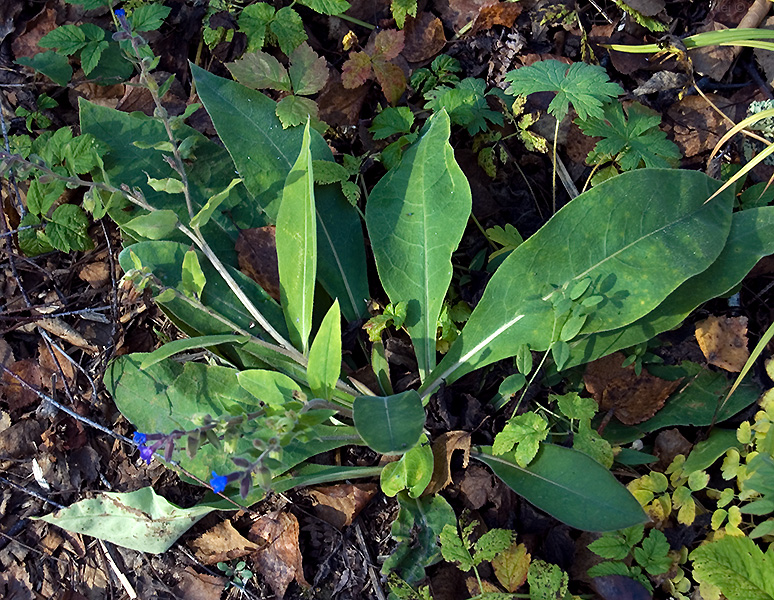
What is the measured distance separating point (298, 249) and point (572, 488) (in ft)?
3.72

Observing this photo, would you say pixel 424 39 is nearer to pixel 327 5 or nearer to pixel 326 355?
pixel 327 5

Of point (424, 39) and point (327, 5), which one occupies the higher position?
point (327, 5)

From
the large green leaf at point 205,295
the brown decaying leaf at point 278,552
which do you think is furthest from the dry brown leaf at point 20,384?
the brown decaying leaf at point 278,552

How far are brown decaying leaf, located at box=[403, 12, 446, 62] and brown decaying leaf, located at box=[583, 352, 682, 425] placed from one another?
56.1 inches

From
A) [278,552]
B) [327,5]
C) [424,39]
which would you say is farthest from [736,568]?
[327,5]

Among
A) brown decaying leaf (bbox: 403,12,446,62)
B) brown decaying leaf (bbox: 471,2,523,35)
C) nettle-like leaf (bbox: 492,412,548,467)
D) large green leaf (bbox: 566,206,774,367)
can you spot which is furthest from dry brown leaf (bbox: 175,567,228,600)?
brown decaying leaf (bbox: 471,2,523,35)

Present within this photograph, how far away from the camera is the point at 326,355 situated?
1.81 meters

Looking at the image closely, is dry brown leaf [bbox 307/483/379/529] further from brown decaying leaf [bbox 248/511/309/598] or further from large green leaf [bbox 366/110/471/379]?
large green leaf [bbox 366/110/471/379]

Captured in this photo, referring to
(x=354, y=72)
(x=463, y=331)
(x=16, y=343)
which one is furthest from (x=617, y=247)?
(x=16, y=343)

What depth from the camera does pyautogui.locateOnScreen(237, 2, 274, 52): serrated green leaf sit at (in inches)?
101

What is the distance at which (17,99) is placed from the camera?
8.84 ft

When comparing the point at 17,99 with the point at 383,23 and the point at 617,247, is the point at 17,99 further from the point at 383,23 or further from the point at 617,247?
the point at 617,247

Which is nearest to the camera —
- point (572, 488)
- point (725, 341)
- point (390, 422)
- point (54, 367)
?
point (390, 422)

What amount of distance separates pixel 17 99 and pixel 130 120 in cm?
74
